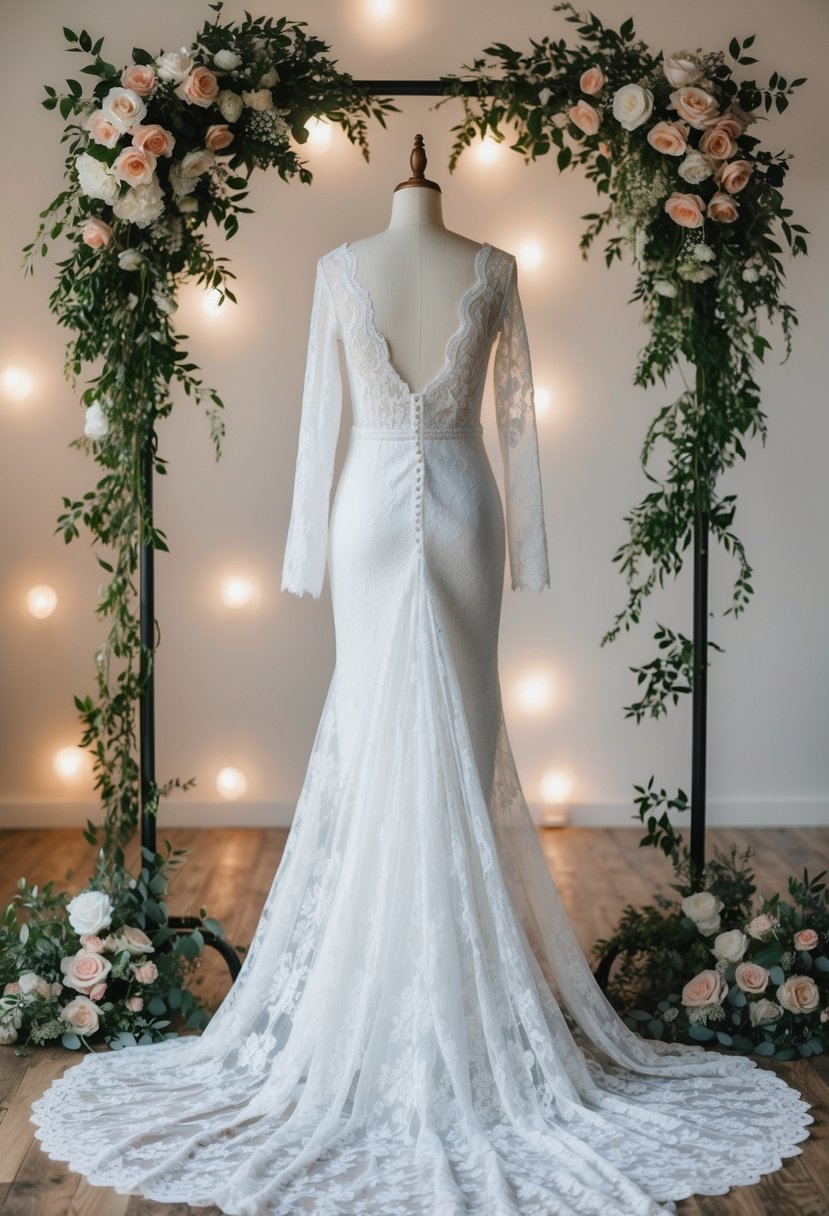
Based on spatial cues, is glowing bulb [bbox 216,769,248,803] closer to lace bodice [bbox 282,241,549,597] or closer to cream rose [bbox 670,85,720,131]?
lace bodice [bbox 282,241,549,597]

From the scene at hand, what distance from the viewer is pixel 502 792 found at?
2719 mm

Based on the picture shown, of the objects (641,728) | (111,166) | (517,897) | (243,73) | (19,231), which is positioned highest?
(19,231)

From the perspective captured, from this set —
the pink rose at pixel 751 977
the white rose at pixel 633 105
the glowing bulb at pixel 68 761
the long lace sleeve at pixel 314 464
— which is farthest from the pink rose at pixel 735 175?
the glowing bulb at pixel 68 761

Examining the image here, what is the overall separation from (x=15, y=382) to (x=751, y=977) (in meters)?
3.12

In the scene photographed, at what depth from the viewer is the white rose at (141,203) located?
2.74 meters

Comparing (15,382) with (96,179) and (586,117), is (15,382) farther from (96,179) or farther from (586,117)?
(586,117)

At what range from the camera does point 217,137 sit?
9.14 feet

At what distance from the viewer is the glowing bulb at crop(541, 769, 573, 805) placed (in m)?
4.70

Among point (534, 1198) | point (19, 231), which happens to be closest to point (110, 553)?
point (19, 231)

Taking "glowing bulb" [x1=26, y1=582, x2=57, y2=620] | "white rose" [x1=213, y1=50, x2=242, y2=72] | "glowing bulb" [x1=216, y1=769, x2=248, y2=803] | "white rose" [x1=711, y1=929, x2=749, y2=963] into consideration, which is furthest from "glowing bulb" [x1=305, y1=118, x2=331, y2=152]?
"white rose" [x1=711, y1=929, x2=749, y2=963]

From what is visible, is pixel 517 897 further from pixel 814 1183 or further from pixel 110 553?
pixel 110 553

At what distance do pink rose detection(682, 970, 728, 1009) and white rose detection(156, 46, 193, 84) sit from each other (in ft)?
7.38

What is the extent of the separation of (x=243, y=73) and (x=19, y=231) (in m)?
1.90

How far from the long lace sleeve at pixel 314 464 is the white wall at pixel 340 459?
5.94 feet
